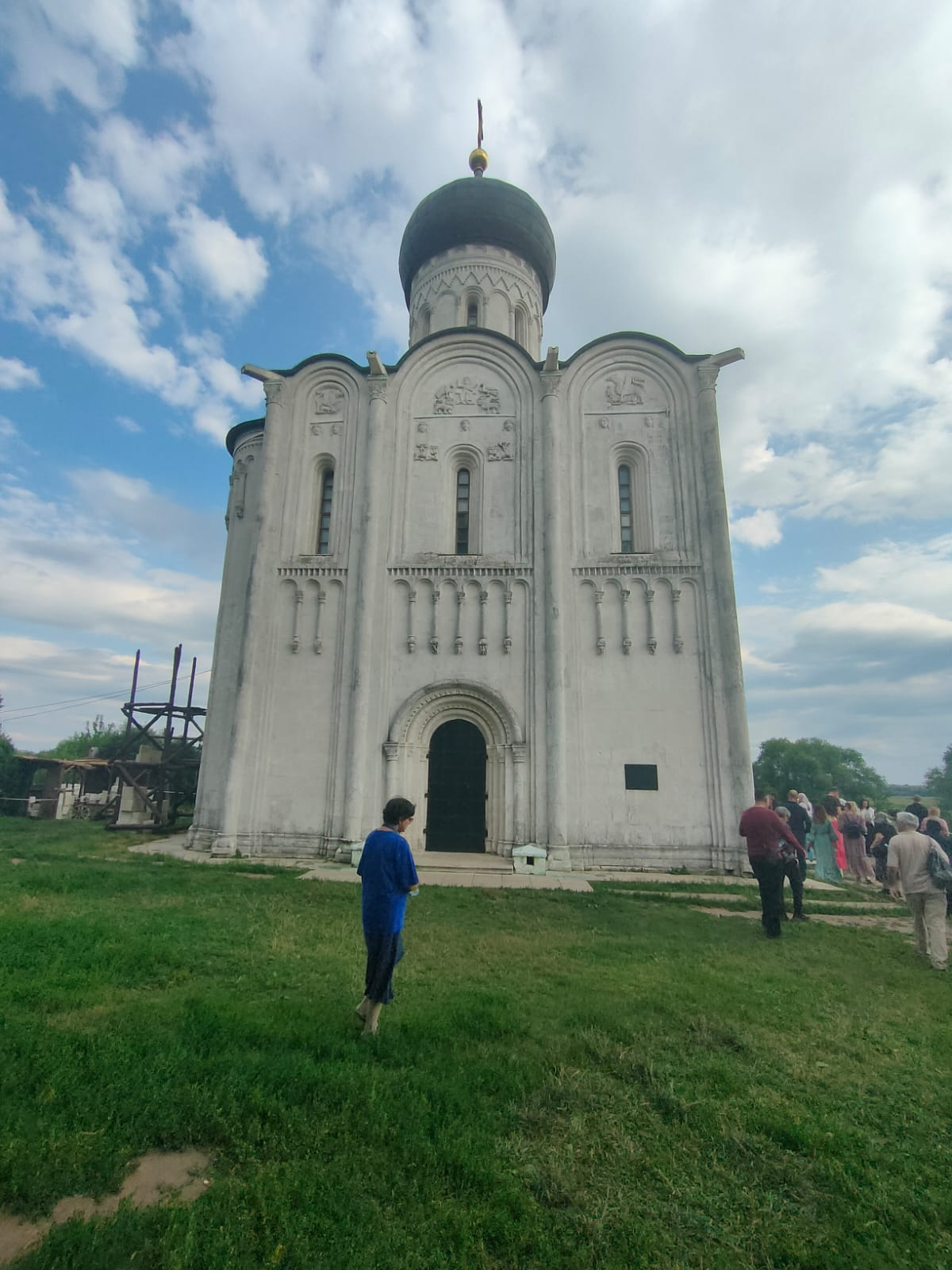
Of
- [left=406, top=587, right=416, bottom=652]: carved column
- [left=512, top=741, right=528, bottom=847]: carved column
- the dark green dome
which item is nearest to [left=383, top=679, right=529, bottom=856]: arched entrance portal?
[left=512, top=741, right=528, bottom=847]: carved column

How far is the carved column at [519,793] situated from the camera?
12.9 meters

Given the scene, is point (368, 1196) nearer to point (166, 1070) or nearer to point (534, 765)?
point (166, 1070)

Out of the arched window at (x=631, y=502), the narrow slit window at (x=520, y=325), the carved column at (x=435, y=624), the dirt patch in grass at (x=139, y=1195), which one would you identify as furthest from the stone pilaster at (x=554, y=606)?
the dirt patch in grass at (x=139, y=1195)

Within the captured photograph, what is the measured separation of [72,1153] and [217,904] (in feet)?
18.7

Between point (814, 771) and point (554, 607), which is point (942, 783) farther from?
point (554, 607)

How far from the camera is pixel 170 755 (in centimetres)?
1877

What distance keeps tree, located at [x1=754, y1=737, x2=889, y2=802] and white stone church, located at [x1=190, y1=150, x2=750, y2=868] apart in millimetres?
44986

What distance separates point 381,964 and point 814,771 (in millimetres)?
58617

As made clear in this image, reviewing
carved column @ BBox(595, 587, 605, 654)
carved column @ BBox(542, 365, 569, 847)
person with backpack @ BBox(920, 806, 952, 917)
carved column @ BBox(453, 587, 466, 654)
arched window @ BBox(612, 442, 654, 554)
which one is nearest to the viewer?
person with backpack @ BBox(920, 806, 952, 917)

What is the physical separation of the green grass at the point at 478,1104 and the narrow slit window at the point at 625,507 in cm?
1005

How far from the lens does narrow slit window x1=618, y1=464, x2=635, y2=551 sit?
1484cm

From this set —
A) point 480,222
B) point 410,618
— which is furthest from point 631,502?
point 480,222

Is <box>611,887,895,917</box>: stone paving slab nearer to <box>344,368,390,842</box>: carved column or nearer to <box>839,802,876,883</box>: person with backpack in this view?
<box>839,802,876,883</box>: person with backpack

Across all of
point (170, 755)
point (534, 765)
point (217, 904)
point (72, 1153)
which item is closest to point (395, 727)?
point (534, 765)
